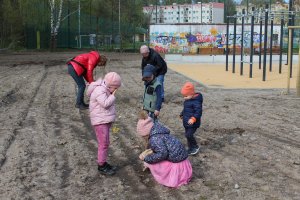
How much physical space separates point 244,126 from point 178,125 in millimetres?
1233

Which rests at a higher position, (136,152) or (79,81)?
(79,81)

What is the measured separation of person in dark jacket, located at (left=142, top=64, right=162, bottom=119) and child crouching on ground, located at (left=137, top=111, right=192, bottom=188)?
146 cm

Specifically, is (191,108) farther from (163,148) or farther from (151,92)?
(163,148)

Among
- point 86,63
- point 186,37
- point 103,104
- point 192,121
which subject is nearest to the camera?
point 103,104

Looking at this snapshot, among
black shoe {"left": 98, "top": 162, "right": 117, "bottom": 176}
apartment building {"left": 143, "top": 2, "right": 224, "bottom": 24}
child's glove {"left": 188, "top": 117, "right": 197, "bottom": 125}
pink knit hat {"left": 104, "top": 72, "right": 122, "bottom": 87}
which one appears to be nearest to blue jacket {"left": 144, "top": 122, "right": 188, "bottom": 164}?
black shoe {"left": 98, "top": 162, "right": 117, "bottom": 176}

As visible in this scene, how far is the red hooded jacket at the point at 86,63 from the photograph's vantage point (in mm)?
9797

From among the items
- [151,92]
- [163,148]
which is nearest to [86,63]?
[151,92]

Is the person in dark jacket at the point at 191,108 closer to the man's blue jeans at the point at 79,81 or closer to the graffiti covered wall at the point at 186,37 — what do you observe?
the man's blue jeans at the point at 79,81

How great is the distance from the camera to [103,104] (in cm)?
540

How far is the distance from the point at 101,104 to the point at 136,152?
1.55m

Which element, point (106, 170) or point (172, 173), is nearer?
point (172, 173)

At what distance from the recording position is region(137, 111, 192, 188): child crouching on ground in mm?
5258

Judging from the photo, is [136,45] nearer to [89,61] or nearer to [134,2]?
[134,2]

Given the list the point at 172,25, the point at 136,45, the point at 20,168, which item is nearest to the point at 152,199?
the point at 20,168
